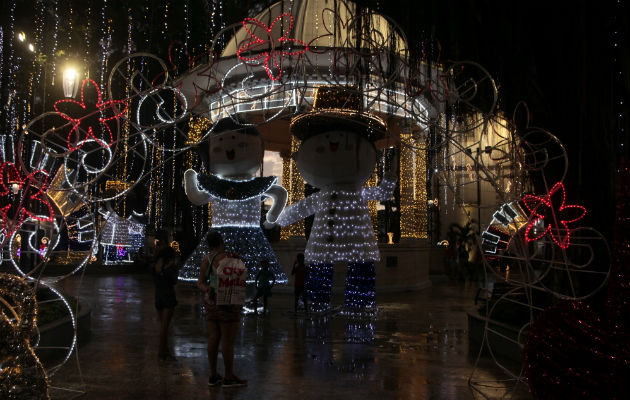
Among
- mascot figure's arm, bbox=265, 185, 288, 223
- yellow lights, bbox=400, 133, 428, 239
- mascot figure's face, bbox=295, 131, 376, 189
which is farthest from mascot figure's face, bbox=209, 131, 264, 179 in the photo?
yellow lights, bbox=400, 133, 428, 239

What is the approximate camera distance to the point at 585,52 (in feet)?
16.9

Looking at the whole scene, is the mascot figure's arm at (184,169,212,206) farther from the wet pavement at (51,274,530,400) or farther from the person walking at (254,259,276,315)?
the wet pavement at (51,274,530,400)

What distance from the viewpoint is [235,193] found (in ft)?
Result: 35.6

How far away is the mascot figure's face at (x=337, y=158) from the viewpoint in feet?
33.8

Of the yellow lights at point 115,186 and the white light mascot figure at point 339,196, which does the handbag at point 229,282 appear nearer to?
the white light mascot figure at point 339,196

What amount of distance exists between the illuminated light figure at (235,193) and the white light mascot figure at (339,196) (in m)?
0.92

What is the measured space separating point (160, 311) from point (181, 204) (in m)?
15.4

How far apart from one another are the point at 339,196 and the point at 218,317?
517cm

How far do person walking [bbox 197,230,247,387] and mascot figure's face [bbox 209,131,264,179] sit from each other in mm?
5373

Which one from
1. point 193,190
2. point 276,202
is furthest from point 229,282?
point 276,202

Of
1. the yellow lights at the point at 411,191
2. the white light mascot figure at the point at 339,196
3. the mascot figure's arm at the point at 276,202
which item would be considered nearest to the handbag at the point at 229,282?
the white light mascot figure at the point at 339,196

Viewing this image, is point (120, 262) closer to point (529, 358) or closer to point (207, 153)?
point (207, 153)

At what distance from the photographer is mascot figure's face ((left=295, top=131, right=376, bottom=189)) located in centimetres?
1029

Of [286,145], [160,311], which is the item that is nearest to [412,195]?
[286,145]
